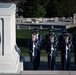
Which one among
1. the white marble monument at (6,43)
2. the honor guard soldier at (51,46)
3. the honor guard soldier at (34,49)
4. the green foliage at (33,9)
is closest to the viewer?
the white marble monument at (6,43)

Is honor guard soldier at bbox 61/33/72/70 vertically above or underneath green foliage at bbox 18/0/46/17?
underneath

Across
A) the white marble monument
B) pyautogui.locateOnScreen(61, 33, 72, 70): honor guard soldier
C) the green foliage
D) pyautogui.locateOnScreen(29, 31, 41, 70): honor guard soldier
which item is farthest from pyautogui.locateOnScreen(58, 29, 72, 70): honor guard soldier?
the green foliage

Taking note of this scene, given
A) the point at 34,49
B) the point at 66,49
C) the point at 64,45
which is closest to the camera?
the point at 64,45

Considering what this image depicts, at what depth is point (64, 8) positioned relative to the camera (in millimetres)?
54875

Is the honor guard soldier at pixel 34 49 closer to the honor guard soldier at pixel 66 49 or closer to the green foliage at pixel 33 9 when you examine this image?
the honor guard soldier at pixel 66 49

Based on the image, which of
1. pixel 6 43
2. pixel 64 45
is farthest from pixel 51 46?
pixel 6 43

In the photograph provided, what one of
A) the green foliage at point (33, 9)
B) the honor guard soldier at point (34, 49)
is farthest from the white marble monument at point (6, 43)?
the green foliage at point (33, 9)

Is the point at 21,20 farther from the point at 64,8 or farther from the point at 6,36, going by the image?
the point at 6,36

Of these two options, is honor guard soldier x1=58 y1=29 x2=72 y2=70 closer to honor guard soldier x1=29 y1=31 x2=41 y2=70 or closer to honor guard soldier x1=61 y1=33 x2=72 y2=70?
honor guard soldier x1=61 y1=33 x2=72 y2=70

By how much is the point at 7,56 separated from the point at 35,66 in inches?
108

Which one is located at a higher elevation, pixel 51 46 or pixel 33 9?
pixel 33 9

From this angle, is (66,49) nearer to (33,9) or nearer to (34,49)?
(34,49)

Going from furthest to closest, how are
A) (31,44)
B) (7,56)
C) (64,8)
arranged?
(64,8) → (31,44) → (7,56)

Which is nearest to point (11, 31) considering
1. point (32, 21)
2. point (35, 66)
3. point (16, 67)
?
point (16, 67)
